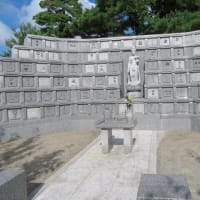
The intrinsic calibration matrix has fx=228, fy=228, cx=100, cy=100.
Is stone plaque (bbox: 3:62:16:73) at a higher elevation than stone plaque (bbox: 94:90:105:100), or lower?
higher

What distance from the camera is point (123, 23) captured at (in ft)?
54.5

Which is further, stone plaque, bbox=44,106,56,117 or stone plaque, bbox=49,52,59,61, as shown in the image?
stone plaque, bbox=49,52,59,61

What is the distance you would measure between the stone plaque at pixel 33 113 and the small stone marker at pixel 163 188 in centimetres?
773

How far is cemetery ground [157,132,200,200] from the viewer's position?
15.8 feet

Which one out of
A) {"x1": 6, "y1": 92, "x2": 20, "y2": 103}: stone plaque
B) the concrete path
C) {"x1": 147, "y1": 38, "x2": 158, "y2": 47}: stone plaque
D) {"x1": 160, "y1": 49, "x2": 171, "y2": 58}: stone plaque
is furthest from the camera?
{"x1": 147, "y1": 38, "x2": 158, "y2": 47}: stone plaque

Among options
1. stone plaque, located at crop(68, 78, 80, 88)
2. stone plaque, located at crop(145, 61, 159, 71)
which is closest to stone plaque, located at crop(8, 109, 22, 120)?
stone plaque, located at crop(68, 78, 80, 88)

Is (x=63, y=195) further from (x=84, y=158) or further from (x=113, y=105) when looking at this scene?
(x=113, y=105)

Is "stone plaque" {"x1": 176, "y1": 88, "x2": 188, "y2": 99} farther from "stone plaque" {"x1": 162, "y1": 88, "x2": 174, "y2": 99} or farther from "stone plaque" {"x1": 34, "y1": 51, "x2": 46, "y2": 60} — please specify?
"stone plaque" {"x1": 34, "y1": 51, "x2": 46, "y2": 60}

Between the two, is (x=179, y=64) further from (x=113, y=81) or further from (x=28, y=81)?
(x=28, y=81)

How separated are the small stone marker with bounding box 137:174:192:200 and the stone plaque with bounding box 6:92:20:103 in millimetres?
7626

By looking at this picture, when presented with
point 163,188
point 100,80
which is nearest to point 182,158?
point 163,188

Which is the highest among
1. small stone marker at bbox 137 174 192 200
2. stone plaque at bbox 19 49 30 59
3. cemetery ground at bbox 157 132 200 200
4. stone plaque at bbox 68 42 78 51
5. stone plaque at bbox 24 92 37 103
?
stone plaque at bbox 68 42 78 51

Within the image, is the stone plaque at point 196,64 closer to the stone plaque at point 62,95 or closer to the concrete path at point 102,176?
the concrete path at point 102,176

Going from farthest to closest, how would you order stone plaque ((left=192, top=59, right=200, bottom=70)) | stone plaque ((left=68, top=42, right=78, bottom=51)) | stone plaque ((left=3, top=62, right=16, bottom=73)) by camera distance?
stone plaque ((left=68, top=42, right=78, bottom=51)) < stone plaque ((left=192, top=59, right=200, bottom=70)) < stone plaque ((left=3, top=62, right=16, bottom=73))
